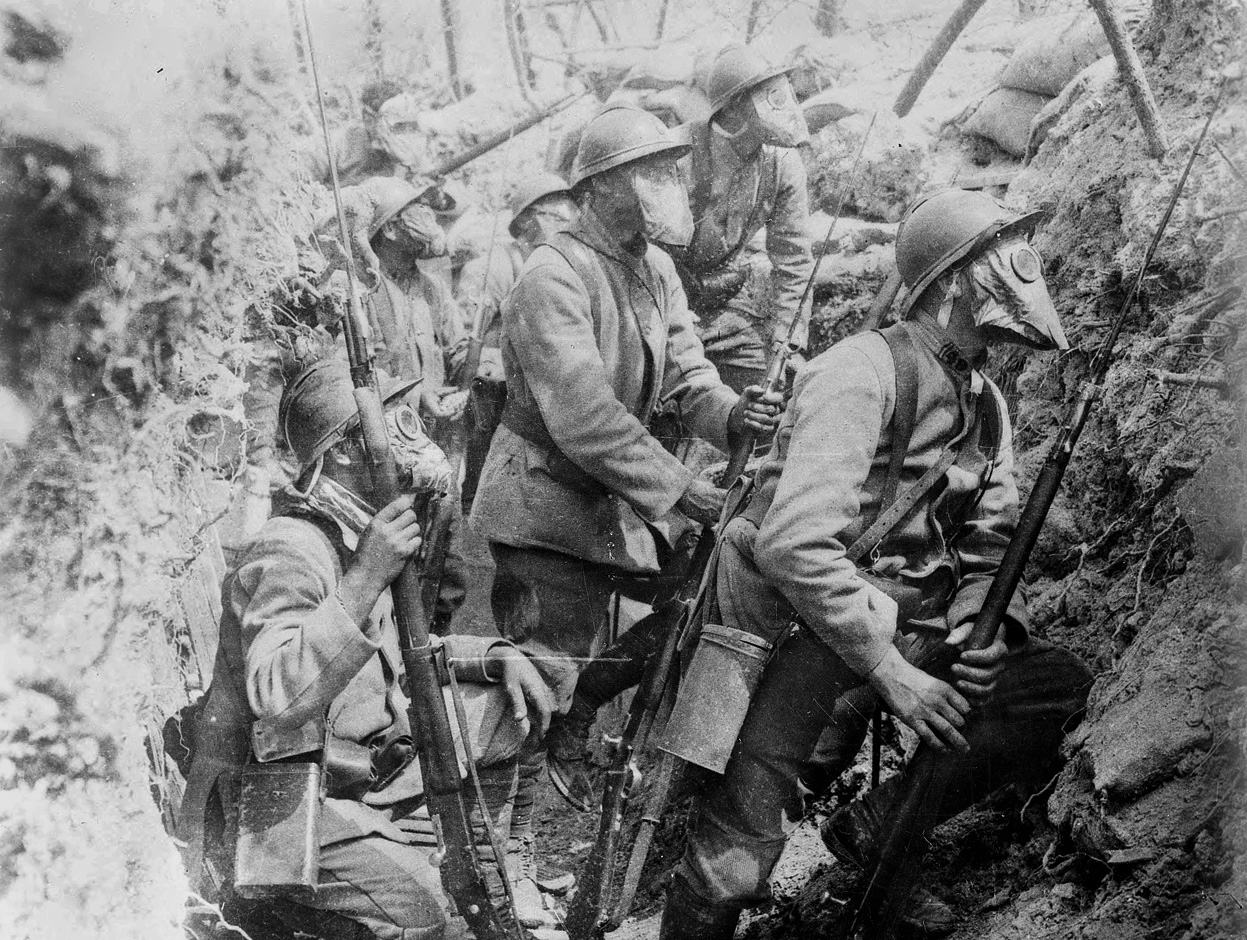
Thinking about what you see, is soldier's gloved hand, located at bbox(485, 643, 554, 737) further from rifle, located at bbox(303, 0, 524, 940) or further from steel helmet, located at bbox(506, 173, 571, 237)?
steel helmet, located at bbox(506, 173, 571, 237)

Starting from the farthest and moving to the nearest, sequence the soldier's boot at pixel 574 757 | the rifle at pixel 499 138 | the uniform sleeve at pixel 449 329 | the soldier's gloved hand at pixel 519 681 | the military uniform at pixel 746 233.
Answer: the rifle at pixel 499 138, the uniform sleeve at pixel 449 329, the military uniform at pixel 746 233, the soldier's boot at pixel 574 757, the soldier's gloved hand at pixel 519 681

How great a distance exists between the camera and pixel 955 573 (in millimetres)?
3141

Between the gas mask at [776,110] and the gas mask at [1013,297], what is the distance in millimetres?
2462

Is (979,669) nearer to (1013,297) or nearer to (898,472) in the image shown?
(898,472)

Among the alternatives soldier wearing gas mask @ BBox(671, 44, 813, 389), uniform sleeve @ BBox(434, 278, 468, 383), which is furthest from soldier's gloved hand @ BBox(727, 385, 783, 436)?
uniform sleeve @ BBox(434, 278, 468, 383)

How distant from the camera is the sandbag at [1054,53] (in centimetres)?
442

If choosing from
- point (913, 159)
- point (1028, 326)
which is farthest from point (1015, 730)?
point (913, 159)

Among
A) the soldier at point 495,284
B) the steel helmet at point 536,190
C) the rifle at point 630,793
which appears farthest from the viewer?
the steel helmet at point 536,190

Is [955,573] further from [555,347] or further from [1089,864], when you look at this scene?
[555,347]

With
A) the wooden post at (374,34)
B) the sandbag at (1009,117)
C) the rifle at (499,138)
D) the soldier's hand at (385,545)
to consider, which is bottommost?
the soldier's hand at (385,545)

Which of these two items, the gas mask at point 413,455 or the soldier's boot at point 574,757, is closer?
the gas mask at point 413,455

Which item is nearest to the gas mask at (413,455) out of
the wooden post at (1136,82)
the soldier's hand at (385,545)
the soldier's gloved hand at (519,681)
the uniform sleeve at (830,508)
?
the soldier's hand at (385,545)

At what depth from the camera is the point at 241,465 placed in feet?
10.3

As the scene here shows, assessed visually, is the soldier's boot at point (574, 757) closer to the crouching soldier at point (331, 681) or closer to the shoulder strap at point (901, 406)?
the crouching soldier at point (331, 681)
